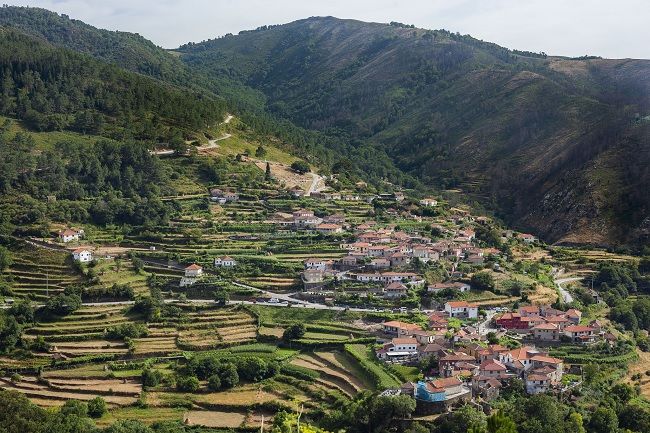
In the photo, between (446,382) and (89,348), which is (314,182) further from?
(446,382)

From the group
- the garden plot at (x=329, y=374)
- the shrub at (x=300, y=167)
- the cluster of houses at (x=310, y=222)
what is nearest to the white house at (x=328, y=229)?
the cluster of houses at (x=310, y=222)

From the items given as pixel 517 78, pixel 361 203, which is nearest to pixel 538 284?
pixel 361 203

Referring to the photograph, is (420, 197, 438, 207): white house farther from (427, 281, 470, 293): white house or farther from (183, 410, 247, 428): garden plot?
(183, 410, 247, 428): garden plot

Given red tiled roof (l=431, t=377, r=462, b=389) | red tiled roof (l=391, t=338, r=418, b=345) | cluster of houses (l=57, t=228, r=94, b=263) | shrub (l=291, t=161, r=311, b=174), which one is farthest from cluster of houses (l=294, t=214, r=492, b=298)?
shrub (l=291, t=161, r=311, b=174)

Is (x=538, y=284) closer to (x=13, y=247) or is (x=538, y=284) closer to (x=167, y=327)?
(x=167, y=327)

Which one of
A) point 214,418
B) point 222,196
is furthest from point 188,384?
point 222,196
